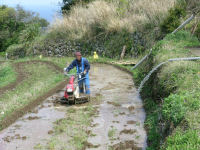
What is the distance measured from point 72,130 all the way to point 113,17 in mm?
16701

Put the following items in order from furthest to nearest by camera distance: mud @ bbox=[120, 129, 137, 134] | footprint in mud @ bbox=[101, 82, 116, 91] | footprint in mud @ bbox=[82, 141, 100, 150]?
1. footprint in mud @ bbox=[101, 82, 116, 91]
2. mud @ bbox=[120, 129, 137, 134]
3. footprint in mud @ bbox=[82, 141, 100, 150]

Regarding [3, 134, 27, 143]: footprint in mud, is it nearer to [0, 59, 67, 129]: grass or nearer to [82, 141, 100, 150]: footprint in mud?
[0, 59, 67, 129]: grass

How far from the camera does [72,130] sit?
6566mm

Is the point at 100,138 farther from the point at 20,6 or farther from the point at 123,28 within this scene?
the point at 20,6

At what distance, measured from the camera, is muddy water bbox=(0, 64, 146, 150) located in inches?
234

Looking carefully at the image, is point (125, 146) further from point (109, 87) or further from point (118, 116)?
point (109, 87)

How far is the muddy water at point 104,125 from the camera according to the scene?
5.95 metres

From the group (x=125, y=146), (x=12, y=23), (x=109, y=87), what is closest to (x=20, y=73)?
(x=109, y=87)

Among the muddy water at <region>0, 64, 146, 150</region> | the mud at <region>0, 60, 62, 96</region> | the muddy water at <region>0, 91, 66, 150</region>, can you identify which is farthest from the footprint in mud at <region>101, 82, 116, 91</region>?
the mud at <region>0, 60, 62, 96</region>

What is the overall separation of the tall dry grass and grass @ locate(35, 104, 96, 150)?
12.5 m

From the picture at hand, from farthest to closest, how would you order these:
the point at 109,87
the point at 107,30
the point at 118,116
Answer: the point at 107,30 < the point at 109,87 < the point at 118,116

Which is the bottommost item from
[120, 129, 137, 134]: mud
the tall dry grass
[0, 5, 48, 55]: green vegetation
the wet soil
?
[120, 129, 137, 134]: mud

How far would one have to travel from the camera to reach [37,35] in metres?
28.2

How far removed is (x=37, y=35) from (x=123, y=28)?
36.6 feet
